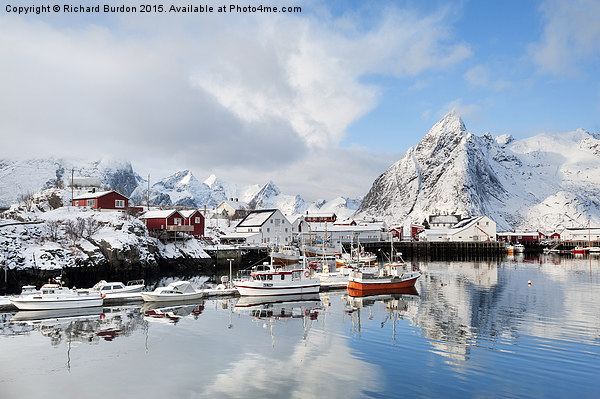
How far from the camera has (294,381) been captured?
19.0 m

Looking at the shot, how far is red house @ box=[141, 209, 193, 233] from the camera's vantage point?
7338cm

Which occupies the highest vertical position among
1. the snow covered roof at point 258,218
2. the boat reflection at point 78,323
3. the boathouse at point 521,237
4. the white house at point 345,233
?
the snow covered roof at point 258,218

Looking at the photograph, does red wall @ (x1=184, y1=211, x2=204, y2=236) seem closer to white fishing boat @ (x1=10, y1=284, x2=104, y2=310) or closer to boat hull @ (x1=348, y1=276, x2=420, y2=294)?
boat hull @ (x1=348, y1=276, x2=420, y2=294)

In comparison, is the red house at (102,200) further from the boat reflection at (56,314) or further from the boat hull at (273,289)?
the boat hull at (273,289)

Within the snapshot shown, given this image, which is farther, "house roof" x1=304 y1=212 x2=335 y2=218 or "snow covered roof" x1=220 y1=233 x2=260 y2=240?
"house roof" x1=304 y1=212 x2=335 y2=218

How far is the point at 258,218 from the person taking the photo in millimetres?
101188

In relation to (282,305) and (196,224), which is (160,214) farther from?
(282,305)

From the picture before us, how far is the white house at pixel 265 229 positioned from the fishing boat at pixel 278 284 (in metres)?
48.3

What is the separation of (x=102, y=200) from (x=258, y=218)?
35363 millimetres

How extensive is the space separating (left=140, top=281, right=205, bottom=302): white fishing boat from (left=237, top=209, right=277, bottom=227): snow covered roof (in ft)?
186

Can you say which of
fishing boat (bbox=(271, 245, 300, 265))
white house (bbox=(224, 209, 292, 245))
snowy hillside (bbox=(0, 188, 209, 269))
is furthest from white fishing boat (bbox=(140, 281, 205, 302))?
white house (bbox=(224, 209, 292, 245))

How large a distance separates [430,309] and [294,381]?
20.8 m

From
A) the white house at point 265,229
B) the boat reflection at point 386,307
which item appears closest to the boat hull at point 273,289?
the boat reflection at point 386,307

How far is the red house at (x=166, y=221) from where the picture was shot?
7338cm
